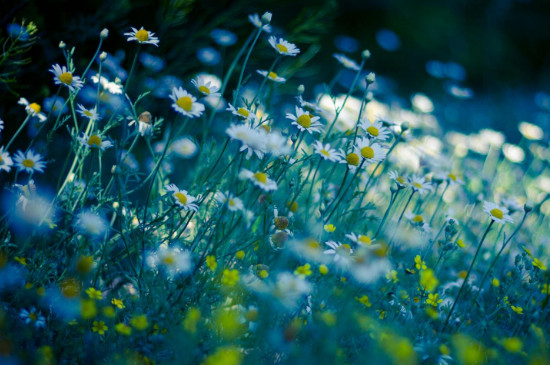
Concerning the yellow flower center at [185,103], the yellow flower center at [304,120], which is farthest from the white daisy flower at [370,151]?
the yellow flower center at [185,103]

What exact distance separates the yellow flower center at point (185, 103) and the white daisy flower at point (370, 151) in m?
0.68

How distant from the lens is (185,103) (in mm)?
1502

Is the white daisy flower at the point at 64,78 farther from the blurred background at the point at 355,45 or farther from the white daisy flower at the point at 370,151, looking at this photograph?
the white daisy flower at the point at 370,151

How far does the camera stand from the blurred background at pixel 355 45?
88.4 inches

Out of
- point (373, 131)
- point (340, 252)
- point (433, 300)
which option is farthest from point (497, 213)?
point (340, 252)

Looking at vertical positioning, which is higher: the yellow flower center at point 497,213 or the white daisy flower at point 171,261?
the white daisy flower at point 171,261

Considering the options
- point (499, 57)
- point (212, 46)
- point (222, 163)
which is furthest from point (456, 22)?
point (222, 163)

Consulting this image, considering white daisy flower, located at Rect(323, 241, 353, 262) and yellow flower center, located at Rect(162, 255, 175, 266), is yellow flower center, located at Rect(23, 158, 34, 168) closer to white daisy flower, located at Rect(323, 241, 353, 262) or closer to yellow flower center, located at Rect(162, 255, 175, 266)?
yellow flower center, located at Rect(162, 255, 175, 266)

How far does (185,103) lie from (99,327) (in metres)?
0.76

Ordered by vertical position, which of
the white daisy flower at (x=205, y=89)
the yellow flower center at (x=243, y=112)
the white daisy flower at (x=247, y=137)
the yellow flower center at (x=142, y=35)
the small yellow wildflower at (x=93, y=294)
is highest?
the yellow flower center at (x=142, y=35)

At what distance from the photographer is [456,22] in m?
5.10

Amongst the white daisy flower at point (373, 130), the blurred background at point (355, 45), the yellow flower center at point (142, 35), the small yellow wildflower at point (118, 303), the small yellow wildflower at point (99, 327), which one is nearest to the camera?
the small yellow wildflower at point (99, 327)

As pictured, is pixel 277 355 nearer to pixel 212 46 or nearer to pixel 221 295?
pixel 221 295

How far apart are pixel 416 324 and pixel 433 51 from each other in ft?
14.0
